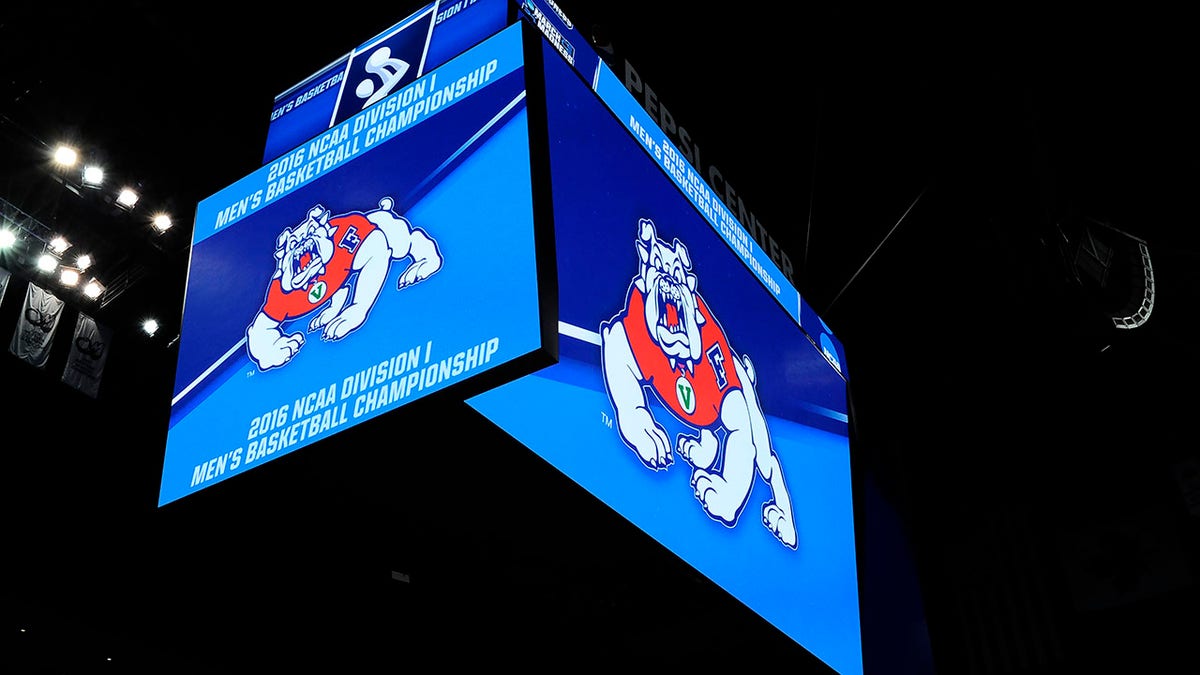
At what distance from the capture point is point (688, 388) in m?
2.79

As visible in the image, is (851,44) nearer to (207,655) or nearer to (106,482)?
(207,655)

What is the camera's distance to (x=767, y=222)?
5555 millimetres

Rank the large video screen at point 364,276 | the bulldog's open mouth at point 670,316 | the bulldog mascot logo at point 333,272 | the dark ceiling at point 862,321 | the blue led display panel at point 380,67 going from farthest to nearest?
the dark ceiling at point 862,321 < the blue led display panel at point 380,67 < the bulldog's open mouth at point 670,316 < the bulldog mascot logo at point 333,272 < the large video screen at point 364,276

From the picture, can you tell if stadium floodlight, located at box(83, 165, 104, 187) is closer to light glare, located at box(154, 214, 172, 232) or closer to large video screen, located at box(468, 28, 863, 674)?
light glare, located at box(154, 214, 172, 232)

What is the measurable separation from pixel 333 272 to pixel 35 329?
517 cm

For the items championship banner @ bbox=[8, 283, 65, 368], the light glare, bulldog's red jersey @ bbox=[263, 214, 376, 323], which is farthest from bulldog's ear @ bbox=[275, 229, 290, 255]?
championship banner @ bbox=[8, 283, 65, 368]

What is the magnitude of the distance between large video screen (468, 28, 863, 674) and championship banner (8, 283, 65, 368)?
16.7 feet

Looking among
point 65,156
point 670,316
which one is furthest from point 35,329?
point 670,316

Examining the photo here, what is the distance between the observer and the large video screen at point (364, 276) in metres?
2.14

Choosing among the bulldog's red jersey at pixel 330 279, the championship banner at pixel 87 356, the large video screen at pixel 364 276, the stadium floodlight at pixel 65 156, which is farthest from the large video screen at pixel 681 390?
the championship banner at pixel 87 356

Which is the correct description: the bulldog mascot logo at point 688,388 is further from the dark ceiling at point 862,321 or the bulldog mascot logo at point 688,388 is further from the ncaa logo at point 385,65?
the ncaa logo at point 385,65

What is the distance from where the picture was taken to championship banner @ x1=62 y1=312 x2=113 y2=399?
6.82 metres

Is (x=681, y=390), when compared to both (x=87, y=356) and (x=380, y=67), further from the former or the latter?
(x=87, y=356)

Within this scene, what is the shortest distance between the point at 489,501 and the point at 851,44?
3163 millimetres
